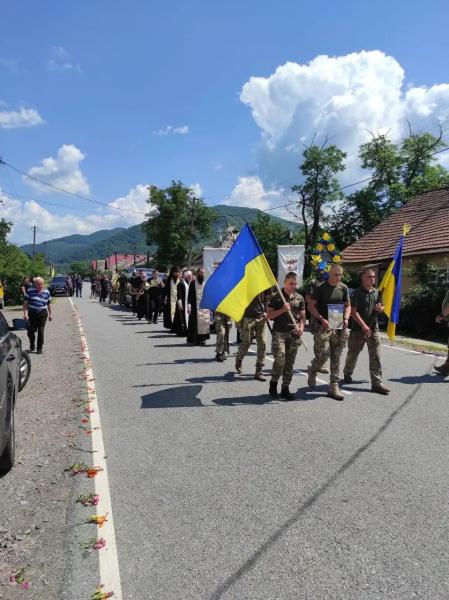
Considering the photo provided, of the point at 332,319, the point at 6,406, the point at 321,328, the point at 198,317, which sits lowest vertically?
the point at 6,406

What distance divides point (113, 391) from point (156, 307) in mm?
11382

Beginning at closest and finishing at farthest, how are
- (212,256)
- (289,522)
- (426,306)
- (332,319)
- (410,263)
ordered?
(289,522) → (332,319) → (212,256) → (426,306) → (410,263)

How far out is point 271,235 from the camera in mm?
50688

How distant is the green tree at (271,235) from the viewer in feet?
153

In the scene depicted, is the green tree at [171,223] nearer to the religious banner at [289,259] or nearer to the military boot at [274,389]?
the religious banner at [289,259]

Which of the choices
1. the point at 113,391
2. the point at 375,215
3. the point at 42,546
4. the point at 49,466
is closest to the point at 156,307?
the point at 113,391

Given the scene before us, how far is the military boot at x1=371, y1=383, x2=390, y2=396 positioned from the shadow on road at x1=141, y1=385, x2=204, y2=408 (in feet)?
8.57

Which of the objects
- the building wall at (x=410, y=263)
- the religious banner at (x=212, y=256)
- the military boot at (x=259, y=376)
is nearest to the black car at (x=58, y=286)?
the building wall at (x=410, y=263)

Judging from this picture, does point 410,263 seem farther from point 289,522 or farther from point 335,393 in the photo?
point 289,522

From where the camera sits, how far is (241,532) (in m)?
3.49

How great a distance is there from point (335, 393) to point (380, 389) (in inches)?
31.2

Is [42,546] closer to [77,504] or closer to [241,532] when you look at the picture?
[77,504]

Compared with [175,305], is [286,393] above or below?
below

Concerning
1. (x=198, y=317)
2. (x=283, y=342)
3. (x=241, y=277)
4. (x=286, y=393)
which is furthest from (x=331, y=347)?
(x=198, y=317)
